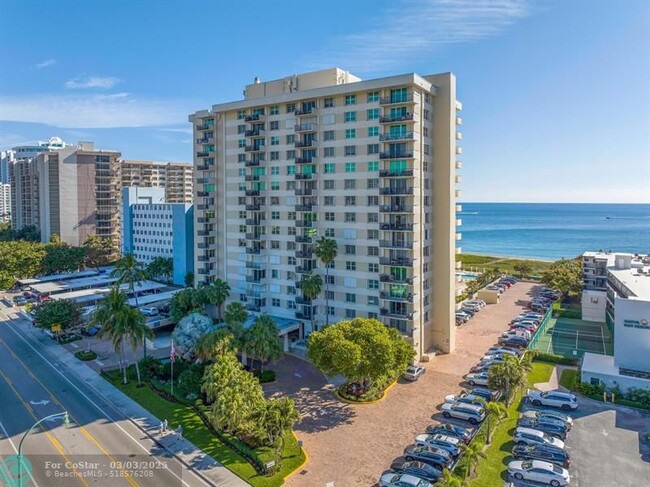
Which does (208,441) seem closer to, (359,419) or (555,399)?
(359,419)

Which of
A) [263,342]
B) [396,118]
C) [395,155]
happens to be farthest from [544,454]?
[396,118]

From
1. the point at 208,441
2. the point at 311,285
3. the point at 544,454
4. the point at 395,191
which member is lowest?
the point at 208,441

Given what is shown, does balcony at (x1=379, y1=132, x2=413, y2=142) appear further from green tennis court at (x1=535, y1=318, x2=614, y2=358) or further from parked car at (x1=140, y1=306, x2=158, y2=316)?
parked car at (x1=140, y1=306, x2=158, y2=316)

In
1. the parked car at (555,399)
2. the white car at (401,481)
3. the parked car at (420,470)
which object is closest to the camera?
the white car at (401,481)

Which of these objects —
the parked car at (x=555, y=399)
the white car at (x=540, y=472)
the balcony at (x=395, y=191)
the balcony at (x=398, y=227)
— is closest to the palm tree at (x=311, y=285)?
the balcony at (x=398, y=227)

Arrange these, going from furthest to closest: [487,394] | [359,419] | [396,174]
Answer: [396,174] → [487,394] → [359,419]

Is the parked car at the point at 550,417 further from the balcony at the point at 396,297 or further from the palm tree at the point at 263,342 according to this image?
the palm tree at the point at 263,342

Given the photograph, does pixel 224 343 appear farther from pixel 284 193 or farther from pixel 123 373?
pixel 284 193
